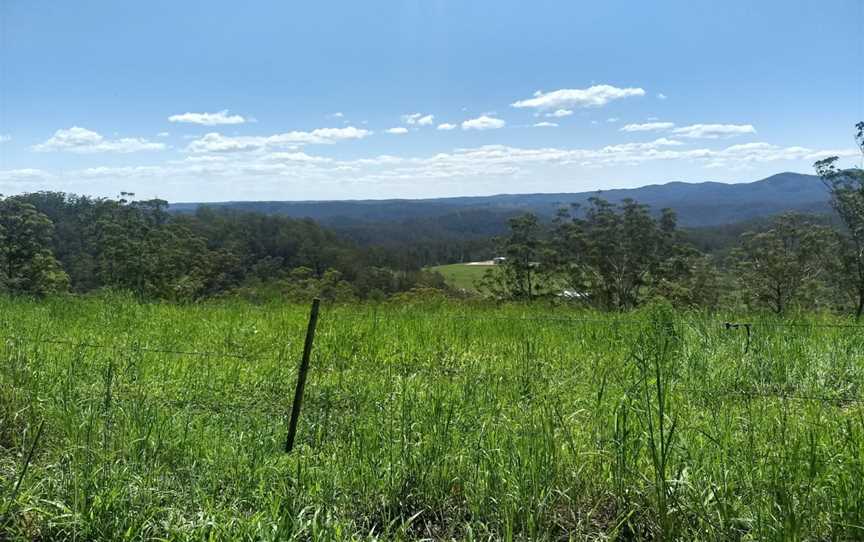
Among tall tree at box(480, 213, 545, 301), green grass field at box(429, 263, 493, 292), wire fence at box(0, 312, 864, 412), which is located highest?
wire fence at box(0, 312, 864, 412)

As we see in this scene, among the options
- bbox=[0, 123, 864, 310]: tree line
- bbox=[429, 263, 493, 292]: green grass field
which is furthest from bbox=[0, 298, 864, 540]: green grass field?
bbox=[429, 263, 493, 292]: green grass field

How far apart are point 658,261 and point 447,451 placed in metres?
43.3

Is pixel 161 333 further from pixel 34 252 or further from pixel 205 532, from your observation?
pixel 34 252

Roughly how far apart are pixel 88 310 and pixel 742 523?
10125mm

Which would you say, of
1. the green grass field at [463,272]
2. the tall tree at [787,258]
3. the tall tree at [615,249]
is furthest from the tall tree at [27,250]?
the green grass field at [463,272]

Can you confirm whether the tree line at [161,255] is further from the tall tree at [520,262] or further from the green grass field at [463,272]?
the green grass field at [463,272]

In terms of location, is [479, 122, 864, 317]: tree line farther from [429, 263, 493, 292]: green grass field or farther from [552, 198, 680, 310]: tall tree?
[429, 263, 493, 292]: green grass field

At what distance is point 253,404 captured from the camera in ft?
17.1

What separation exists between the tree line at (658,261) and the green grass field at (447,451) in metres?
29.4

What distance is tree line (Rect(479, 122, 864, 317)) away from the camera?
3528 centimetres

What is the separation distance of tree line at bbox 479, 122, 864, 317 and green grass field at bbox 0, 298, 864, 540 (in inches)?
1156

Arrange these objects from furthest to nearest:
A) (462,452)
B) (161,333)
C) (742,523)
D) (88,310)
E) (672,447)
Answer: (88,310) → (161,333) → (462,452) → (672,447) → (742,523)

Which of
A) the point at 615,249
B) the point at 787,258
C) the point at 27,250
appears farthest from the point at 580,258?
the point at 27,250

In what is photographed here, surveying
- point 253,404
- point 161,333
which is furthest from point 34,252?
point 253,404
